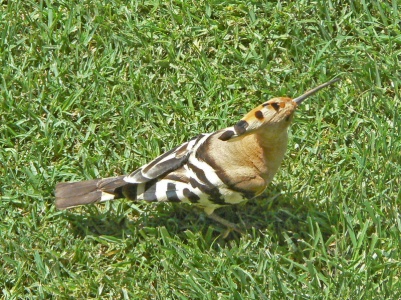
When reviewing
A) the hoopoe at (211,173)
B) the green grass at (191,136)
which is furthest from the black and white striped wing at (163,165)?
the green grass at (191,136)

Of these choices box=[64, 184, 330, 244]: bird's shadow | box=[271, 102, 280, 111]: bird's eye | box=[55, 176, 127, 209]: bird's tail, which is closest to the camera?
box=[271, 102, 280, 111]: bird's eye

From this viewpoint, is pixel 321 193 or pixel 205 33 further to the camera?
pixel 205 33

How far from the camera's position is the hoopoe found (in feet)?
18.8

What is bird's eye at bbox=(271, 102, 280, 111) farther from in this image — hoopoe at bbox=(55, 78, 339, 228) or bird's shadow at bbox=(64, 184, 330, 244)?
bird's shadow at bbox=(64, 184, 330, 244)

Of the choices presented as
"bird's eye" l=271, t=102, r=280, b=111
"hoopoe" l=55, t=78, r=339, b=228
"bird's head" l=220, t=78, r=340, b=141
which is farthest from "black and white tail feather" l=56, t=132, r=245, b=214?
"bird's eye" l=271, t=102, r=280, b=111

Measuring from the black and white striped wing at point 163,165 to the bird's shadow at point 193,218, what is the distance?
1.21ft

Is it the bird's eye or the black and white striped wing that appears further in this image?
the black and white striped wing

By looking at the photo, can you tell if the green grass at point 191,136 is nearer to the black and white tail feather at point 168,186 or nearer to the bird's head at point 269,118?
the black and white tail feather at point 168,186

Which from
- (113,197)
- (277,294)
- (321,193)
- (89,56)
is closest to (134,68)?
(89,56)

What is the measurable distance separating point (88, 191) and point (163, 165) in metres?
0.52

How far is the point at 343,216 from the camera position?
5844 mm

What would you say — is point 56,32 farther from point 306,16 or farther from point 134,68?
point 306,16

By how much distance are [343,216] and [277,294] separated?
2.25 ft

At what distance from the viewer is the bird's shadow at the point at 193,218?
6016mm
